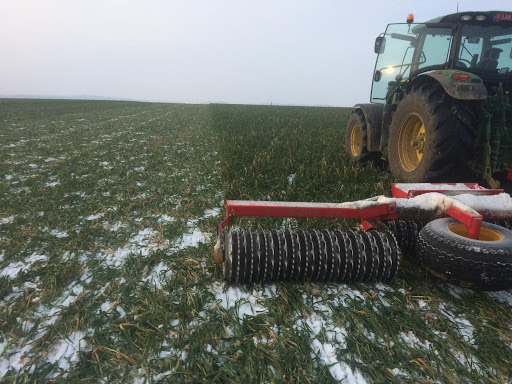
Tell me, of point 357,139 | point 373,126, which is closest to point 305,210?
point 373,126

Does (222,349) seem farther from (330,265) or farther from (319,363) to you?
(330,265)

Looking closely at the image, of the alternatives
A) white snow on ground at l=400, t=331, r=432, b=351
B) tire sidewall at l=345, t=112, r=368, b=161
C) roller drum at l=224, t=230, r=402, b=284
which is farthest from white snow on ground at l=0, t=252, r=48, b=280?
tire sidewall at l=345, t=112, r=368, b=161

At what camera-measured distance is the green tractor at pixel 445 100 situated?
10.8 feet

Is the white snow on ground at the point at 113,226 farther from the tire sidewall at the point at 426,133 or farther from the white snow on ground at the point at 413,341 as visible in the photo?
the tire sidewall at the point at 426,133

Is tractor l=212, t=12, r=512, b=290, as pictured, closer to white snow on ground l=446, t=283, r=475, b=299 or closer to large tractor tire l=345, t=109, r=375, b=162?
large tractor tire l=345, t=109, r=375, b=162

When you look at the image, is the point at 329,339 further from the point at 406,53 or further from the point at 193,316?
the point at 406,53

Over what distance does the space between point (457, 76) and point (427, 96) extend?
331 mm

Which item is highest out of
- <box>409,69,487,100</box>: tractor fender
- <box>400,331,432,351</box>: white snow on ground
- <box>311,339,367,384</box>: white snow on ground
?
<box>409,69,487,100</box>: tractor fender

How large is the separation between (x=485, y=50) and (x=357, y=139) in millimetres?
2478

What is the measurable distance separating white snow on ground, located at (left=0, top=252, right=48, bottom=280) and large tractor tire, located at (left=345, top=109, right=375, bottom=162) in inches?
189

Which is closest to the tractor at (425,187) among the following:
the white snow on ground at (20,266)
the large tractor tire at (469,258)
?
the large tractor tire at (469,258)

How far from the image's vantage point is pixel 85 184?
15.0 feet

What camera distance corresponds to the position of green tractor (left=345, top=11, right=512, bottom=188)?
10.8 feet

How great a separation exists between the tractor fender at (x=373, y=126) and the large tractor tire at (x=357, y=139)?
272 mm
